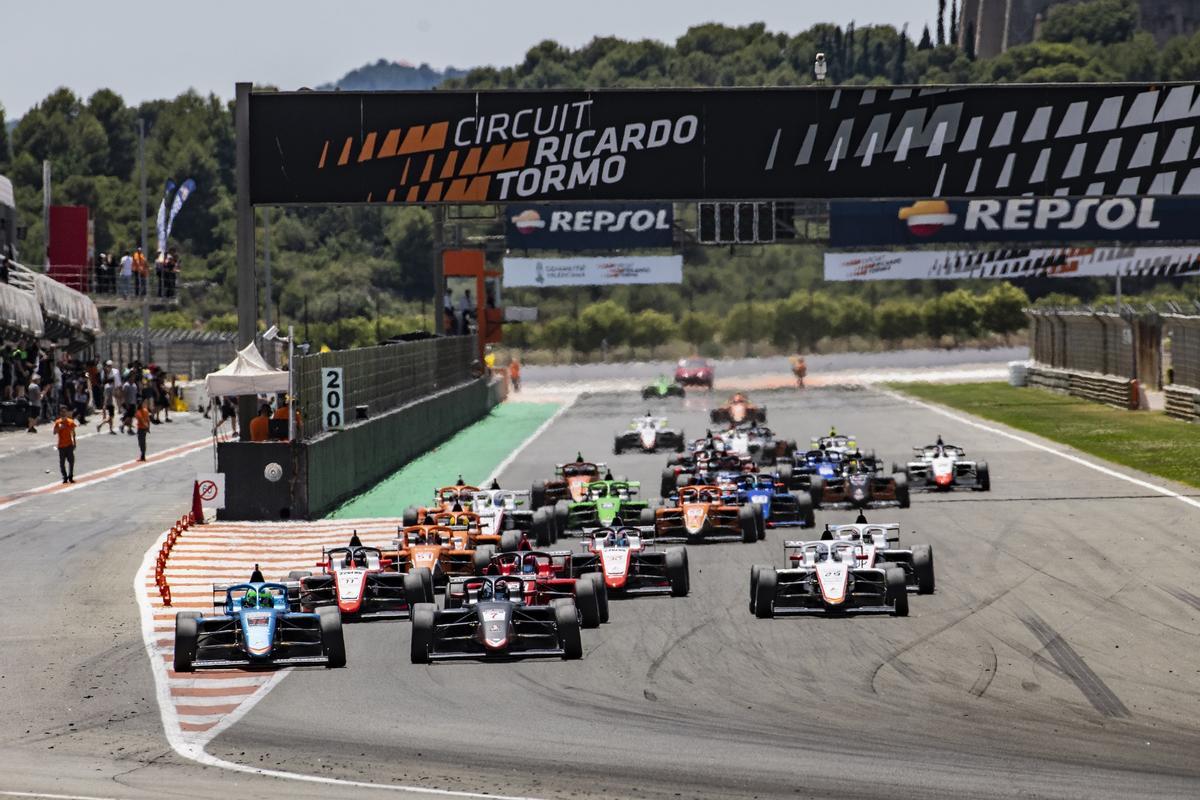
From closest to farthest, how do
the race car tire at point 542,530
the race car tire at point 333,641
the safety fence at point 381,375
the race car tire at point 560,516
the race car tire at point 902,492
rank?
1. the race car tire at point 333,641
2. the race car tire at point 542,530
3. the race car tire at point 560,516
4. the race car tire at point 902,492
5. the safety fence at point 381,375

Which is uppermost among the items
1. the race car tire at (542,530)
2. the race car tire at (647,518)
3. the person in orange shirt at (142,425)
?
the person in orange shirt at (142,425)

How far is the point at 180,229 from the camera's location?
522ft

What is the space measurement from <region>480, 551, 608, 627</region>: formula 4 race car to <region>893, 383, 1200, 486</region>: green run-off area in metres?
18.5

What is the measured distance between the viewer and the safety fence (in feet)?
114

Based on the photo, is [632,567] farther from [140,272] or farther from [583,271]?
[583,271]

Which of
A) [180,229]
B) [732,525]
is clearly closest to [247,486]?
[732,525]

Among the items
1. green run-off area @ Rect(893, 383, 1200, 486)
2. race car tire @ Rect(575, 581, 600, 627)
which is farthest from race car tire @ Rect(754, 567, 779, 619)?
green run-off area @ Rect(893, 383, 1200, 486)

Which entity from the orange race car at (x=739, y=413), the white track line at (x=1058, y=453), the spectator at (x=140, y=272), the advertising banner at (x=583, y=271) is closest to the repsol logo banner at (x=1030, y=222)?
the white track line at (x=1058, y=453)

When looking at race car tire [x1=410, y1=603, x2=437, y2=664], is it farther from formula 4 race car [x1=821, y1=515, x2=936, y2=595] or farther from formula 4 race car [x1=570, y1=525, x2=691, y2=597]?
formula 4 race car [x1=821, y1=515, x2=936, y2=595]

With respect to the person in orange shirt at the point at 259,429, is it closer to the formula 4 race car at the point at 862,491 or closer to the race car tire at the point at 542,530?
the race car tire at the point at 542,530

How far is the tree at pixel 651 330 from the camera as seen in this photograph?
117m

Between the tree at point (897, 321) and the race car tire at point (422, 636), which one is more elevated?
the tree at point (897, 321)

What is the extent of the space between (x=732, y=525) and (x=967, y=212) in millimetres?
38614

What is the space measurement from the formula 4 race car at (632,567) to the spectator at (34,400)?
37537 millimetres
